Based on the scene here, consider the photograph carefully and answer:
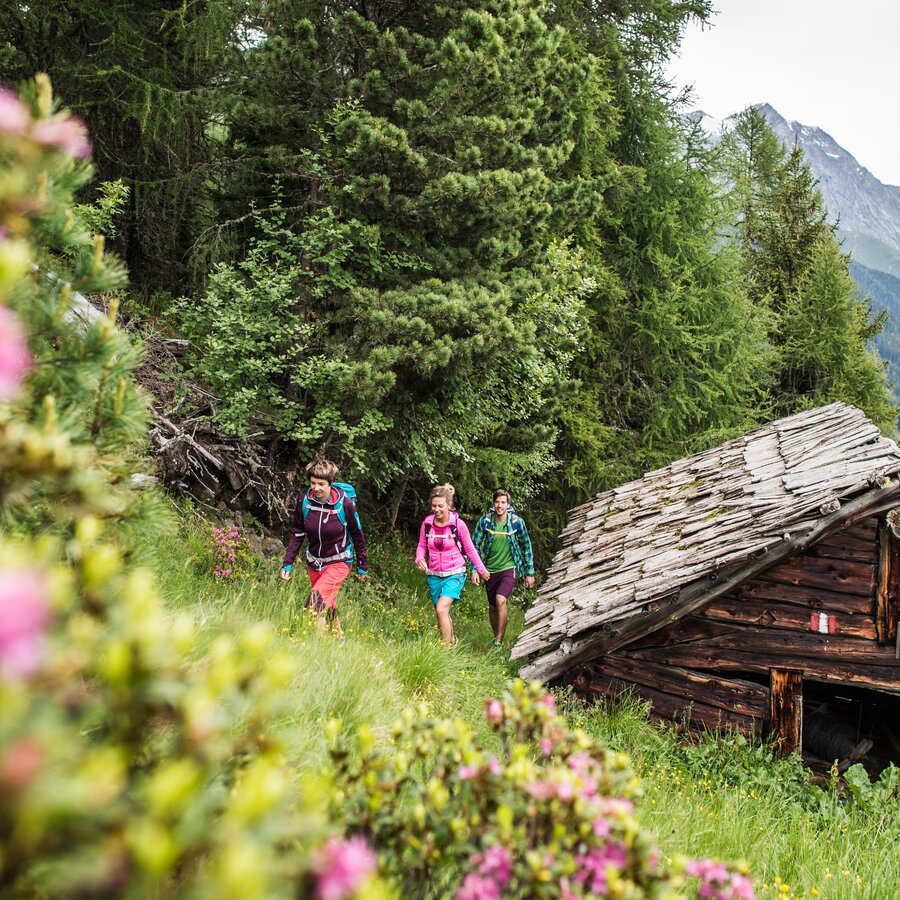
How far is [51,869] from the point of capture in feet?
3.97

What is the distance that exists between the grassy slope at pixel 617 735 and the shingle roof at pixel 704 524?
37.0 inches

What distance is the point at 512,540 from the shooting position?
9.50 meters

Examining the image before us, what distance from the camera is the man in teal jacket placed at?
9.48 meters

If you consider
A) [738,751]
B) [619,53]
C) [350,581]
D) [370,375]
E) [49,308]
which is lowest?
[738,751]

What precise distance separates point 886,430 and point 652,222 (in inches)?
518

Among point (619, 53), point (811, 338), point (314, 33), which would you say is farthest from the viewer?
point (811, 338)

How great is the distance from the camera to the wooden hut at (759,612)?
264 inches

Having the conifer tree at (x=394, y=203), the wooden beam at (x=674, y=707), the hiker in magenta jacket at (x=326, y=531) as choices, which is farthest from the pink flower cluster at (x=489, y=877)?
the conifer tree at (x=394, y=203)

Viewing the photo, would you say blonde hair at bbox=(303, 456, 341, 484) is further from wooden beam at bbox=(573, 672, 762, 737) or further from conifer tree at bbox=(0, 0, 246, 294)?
conifer tree at bbox=(0, 0, 246, 294)

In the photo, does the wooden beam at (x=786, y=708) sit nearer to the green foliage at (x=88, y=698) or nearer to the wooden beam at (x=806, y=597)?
the wooden beam at (x=806, y=597)

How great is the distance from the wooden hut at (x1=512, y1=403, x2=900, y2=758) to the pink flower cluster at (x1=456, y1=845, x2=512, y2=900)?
17.5ft

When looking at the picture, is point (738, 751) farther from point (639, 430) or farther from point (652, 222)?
point (652, 222)

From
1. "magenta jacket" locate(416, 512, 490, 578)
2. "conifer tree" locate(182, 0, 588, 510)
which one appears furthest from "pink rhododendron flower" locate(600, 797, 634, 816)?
"conifer tree" locate(182, 0, 588, 510)

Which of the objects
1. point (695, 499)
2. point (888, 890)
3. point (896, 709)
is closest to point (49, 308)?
point (888, 890)
